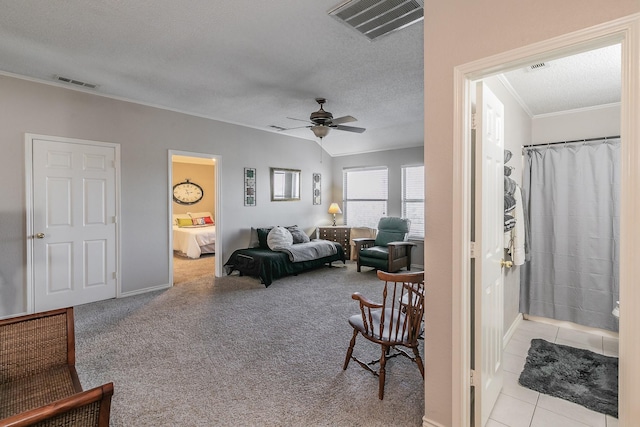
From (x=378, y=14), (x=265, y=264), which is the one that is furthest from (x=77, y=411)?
(x=265, y=264)

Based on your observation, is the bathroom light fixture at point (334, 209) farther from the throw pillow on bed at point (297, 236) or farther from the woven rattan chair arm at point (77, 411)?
the woven rattan chair arm at point (77, 411)

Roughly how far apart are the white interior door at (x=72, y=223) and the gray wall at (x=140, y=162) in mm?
126

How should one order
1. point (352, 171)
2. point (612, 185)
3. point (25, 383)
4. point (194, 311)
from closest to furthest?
1. point (25, 383)
2. point (612, 185)
3. point (194, 311)
4. point (352, 171)

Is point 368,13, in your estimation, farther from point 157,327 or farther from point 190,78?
point 157,327

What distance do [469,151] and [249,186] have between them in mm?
4641

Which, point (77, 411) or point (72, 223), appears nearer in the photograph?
point (77, 411)

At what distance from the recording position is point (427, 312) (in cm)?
178

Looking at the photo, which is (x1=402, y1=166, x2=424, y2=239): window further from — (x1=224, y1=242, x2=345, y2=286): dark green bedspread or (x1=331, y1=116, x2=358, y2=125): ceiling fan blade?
(x1=331, y1=116, x2=358, y2=125): ceiling fan blade

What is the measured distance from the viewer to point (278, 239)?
5512 millimetres

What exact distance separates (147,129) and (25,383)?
12.0 feet

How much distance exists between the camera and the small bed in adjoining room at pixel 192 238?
23.1ft

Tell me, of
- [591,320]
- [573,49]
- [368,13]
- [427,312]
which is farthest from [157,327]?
[591,320]

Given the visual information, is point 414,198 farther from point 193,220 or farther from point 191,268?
point 193,220

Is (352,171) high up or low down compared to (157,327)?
up
